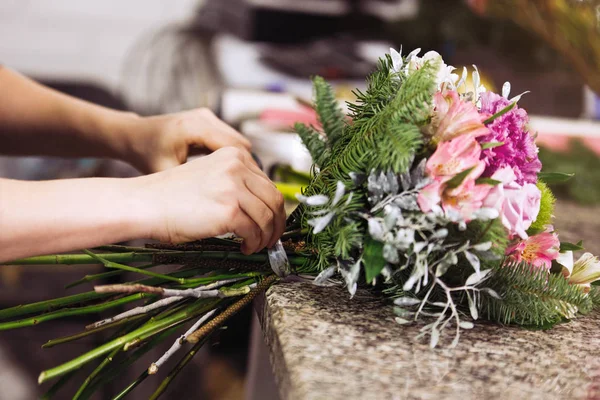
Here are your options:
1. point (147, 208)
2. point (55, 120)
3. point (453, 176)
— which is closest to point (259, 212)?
point (147, 208)

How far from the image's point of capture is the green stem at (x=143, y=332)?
0.67 meters

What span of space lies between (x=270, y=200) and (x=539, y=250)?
354 mm

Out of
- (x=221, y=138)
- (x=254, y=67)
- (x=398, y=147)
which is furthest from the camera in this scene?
(x=254, y=67)

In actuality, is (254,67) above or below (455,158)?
above

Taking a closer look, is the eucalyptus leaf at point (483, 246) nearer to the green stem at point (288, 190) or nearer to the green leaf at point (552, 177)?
the green leaf at point (552, 177)

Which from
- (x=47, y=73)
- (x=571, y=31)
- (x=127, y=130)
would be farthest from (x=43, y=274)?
(x=571, y=31)

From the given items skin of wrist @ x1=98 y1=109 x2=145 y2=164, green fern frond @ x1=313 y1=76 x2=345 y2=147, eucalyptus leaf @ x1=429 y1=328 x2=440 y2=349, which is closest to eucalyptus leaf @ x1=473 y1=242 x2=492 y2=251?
eucalyptus leaf @ x1=429 y1=328 x2=440 y2=349

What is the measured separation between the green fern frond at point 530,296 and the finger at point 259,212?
280mm

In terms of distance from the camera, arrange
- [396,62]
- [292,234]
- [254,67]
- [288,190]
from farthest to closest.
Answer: [254,67]
[288,190]
[292,234]
[396,62]

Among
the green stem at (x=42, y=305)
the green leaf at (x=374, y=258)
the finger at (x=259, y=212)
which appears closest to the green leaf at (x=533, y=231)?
the green leaf at (x=374, y=258)

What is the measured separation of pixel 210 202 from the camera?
0.69m

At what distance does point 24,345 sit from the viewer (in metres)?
2.26

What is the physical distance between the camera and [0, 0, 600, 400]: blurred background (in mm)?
1632

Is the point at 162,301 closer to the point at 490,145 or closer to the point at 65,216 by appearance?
the point at 65,216
